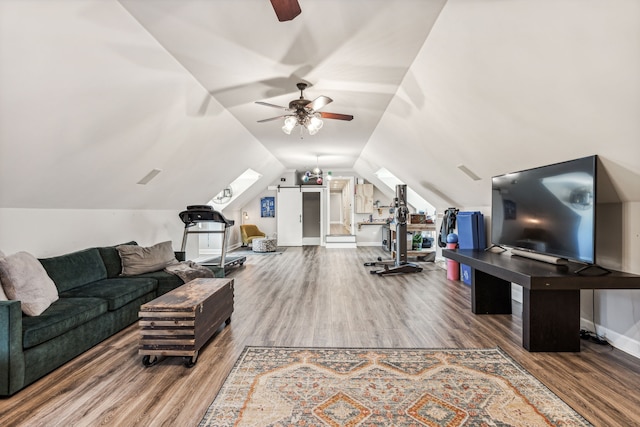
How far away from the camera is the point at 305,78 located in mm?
3383

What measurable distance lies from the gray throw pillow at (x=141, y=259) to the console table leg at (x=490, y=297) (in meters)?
4.11

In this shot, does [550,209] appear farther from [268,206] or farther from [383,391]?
[268,206]

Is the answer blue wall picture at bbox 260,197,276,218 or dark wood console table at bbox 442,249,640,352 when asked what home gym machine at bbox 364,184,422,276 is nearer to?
dark wood console table at bbox 442,249,640,352

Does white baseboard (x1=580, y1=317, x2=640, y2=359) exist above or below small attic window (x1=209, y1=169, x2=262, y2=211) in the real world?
below

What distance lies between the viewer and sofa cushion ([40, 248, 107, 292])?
3.01 meters

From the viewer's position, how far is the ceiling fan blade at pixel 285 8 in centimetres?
160

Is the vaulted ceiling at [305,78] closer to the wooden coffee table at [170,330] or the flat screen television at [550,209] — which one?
the flat screen television at [550,209]

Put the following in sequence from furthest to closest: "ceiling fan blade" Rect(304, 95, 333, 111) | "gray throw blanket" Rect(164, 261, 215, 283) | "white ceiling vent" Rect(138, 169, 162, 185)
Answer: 1. "white ceiling vent" Rect(138, 169, 162, 185)
2. "gray throw blanket" Rect(164, 261, 215, 283)
3. "ceiling fan blade" Rect(304, 95, 333, 111)

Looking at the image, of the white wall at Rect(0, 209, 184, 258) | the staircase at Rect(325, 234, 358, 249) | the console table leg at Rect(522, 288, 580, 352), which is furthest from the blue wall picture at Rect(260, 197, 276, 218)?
the console table leg at Rect(522, 288, 580, 352)

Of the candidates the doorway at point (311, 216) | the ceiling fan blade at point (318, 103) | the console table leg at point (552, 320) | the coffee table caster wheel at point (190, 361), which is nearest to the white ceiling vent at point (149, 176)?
the ceiling fan blade at point (318, 103)

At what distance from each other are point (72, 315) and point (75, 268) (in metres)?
1.05

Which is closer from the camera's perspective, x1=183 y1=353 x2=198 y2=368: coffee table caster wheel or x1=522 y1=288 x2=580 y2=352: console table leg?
x1=183 y1=353 x2=198 y2=368: coffee table caster wheel

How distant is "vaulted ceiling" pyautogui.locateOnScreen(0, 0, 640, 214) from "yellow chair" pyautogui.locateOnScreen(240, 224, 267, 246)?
16.8 ft

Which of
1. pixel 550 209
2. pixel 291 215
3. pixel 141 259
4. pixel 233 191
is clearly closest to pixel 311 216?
pixel 291 215
